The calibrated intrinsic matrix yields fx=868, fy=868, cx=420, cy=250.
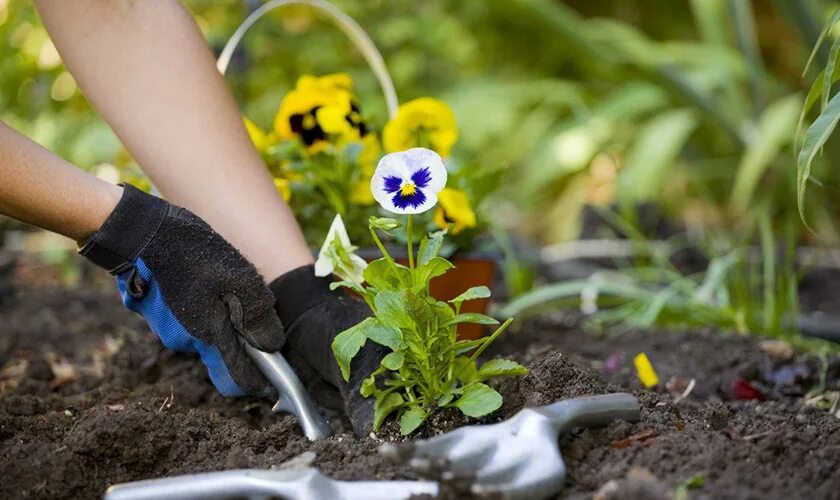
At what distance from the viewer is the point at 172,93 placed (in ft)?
4.44

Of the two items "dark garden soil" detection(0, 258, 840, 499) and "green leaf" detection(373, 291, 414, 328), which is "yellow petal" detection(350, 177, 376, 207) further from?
"green leaf" detection(373, 291, 414, 328)

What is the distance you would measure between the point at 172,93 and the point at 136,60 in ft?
0.26

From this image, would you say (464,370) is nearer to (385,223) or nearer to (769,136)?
(385,223)

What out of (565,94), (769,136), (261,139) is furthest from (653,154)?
(261,139)

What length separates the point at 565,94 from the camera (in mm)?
3406

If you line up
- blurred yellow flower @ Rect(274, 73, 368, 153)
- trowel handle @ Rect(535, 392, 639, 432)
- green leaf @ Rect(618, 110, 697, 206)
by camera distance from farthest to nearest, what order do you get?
green leaf @ Rect(618, 110, 697, 206)
blurred yellow flower @ Rect(274, 73, 368, 153)
trowel handle @ Rect(535, 392, 639, 432)

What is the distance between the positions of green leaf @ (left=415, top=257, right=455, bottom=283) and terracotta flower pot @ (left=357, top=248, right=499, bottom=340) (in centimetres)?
42

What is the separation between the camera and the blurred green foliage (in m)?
2.99

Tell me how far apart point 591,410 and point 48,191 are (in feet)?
2.32

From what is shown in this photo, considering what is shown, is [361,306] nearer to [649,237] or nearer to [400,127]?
[400,127]

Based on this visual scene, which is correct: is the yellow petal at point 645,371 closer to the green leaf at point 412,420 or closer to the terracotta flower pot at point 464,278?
the terracotta flower pot at point 464,278

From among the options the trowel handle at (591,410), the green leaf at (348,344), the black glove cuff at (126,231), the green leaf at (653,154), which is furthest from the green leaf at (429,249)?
the green leaf at (653,154)

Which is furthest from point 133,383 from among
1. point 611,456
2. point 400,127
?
point 611,456

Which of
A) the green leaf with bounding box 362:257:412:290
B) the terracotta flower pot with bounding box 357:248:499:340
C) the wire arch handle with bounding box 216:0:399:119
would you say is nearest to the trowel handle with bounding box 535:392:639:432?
the green leaf with bounding box 362:257:412:290
